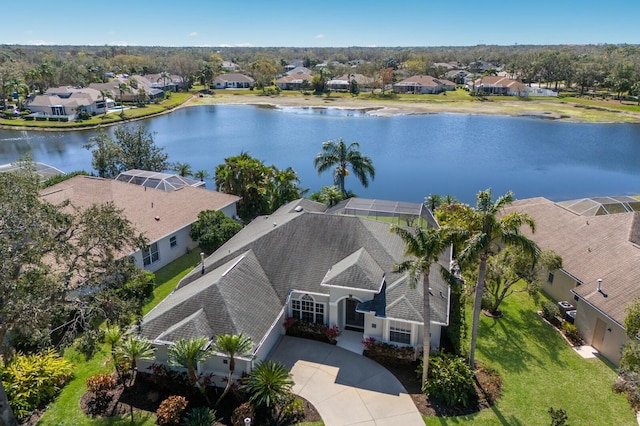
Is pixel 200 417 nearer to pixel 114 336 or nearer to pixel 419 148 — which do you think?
pixel 114 336

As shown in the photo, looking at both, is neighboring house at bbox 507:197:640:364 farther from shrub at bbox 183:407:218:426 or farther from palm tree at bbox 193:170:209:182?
palm tree at bbox 193:170:209:182

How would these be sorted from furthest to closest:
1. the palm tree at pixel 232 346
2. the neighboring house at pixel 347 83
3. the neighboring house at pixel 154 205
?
the neighboring house at pixel 347 83 < the neighboring house at pixel 154 205 < the palm tree at pixel 232 346

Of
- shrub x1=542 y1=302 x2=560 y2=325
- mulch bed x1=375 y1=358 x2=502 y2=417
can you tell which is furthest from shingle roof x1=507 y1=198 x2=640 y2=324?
mulch bed x1=375 y1=358 x2=502 y2=417

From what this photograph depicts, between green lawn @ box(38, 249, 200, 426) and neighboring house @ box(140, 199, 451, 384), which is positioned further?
neighboring house @ box(140, 199, 451, 384)

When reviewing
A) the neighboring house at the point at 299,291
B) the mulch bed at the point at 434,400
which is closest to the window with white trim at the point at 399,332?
the neighboring house at the point at 299,291

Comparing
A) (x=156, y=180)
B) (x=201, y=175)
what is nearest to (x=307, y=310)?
(x=156, y=180)

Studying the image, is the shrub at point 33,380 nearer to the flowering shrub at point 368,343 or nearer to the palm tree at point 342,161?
the flowering shrub at point 368,343
